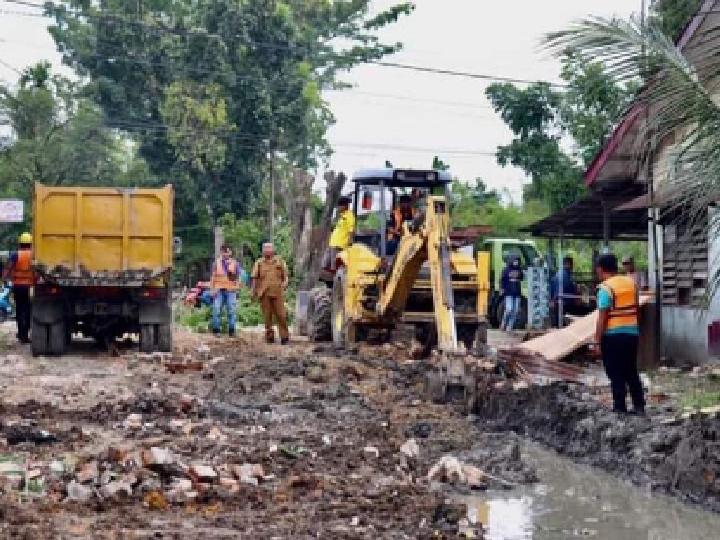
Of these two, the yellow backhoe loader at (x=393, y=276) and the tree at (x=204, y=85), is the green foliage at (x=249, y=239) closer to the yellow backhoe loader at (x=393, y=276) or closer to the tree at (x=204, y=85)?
the tree at (x=204, y=85)

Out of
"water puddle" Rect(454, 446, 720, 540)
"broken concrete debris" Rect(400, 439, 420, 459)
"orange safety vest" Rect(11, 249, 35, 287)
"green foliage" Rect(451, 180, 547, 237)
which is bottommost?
"water puddle" Rect(454, 446, 720, 540)

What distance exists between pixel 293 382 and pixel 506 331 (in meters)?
11.9

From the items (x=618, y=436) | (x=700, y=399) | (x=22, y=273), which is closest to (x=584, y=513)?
(x=618, y=436)

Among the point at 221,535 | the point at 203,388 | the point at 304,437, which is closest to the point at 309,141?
the point at 203,388

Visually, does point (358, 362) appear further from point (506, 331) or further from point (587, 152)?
point (587, 152)

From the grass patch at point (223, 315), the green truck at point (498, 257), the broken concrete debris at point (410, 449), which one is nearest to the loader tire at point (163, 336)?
the grass patch at point (223, 315)

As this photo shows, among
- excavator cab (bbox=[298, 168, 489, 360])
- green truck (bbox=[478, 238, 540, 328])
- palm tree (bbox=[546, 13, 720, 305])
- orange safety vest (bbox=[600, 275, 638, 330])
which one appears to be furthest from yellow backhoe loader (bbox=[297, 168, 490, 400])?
green truck (bbox=[478, 238, 540, 328])

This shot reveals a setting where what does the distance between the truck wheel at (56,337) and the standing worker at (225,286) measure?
4.36 metres

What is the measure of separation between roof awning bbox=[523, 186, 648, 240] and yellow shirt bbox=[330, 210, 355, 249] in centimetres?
439

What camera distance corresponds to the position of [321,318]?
18953mm

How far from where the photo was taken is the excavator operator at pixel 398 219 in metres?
16.7

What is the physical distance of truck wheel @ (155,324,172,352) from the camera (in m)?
17.0

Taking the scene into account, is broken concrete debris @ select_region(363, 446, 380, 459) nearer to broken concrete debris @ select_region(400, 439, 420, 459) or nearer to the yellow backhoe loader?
broken concrete debris @ select_region(400, 439, 420, 459)

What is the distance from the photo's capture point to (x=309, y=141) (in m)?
42.8
